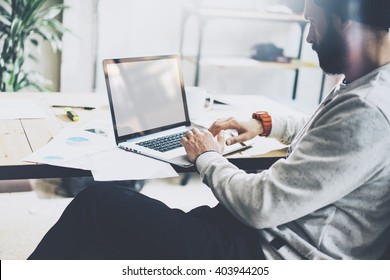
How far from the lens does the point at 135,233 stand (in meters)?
1.09

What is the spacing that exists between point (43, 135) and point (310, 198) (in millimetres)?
763

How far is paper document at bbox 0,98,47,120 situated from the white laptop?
299 mm

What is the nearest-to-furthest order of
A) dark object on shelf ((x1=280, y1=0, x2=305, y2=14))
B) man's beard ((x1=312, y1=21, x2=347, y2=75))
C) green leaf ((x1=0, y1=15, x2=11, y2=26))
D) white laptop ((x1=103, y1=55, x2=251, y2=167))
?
man's beard ((x1=312, y1=21, x2=347, y2=75)), white laptop ((x1=103, y1=55, x2=251, y2=167)), green leaf ((x1=0, y1=15, x2=11, y2=26)), dark object on shelf ((x1=280, y1=0, x2=305, y2=14))

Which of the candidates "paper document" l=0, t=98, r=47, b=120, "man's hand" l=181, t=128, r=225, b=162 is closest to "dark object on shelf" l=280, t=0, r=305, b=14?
"paper document" l=0, t=98, r=47, b=120

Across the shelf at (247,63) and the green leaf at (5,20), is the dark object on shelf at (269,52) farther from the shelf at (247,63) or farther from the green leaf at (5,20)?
the green leaf at (5,20)

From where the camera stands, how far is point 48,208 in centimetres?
231

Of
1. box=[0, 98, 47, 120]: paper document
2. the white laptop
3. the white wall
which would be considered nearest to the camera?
the white laptop

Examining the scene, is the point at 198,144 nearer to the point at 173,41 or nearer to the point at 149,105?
the point at 149,105

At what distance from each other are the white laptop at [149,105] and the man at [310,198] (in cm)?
19

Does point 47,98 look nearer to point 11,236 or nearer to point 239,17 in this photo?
point 11,236

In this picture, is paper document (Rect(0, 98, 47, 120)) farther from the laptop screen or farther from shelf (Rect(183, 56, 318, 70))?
shelf (Rect(183, 56, 318, 70))

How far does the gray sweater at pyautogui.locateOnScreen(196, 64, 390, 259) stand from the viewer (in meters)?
0.90
